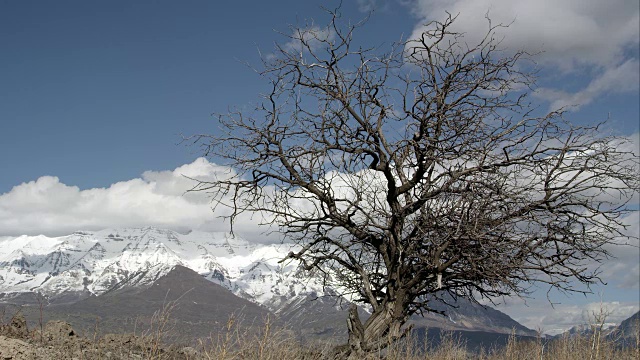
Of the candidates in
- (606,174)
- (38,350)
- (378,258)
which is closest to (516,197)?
(606,174)

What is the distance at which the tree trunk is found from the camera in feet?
37.0

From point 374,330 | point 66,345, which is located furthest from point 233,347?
point 66,345

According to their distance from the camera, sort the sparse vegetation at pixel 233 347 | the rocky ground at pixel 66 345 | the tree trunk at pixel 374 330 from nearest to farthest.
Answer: the sparse vegetation at pixel 233 347
the rocky ground at pixel 66 345
the tree trunk at pixel 374 330

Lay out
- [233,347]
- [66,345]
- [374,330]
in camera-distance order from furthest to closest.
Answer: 1. [374,330]
2. [66,345]
3. [233,347]

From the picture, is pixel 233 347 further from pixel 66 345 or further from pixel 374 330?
pixel 66 345

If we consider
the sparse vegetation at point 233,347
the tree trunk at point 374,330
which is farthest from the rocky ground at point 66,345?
the tree trunk at point 374,330

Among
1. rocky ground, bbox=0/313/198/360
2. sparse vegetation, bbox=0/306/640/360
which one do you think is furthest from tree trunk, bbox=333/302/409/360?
rocky ground, bbox=0/313/198/360

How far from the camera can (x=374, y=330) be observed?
11484mm

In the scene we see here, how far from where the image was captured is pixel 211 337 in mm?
7902

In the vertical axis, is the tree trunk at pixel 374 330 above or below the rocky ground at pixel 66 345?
above

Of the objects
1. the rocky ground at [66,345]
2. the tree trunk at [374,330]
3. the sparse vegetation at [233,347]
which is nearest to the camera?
the sparse vegetation at [233,347]

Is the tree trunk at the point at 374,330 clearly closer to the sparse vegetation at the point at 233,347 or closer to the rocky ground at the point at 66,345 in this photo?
the sparse vegetation at the point at 233,347

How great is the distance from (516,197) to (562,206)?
1673 mm

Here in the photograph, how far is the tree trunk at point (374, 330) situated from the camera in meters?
11.3
